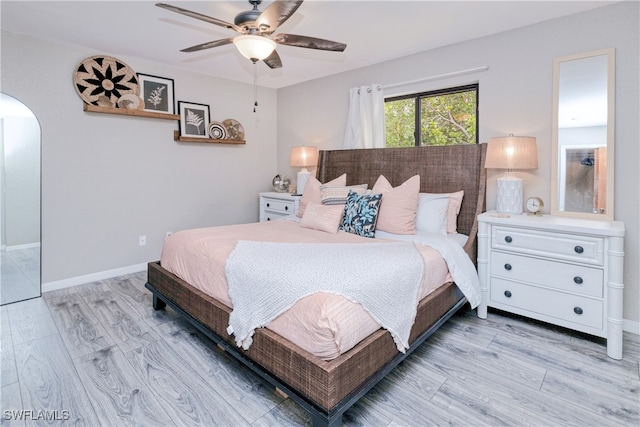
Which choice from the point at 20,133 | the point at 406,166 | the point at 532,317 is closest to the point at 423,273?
the point at 532,317

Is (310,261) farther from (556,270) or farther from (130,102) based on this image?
(130,102)

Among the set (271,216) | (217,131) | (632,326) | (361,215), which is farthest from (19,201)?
(632,326)

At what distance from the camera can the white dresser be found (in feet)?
7.03

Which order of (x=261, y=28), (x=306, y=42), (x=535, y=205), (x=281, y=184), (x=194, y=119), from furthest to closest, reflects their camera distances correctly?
(x=281, y=184) < (x=194, y=119) < (x=535, y=205) < (x=306, y=42) < (x=261, y=28)

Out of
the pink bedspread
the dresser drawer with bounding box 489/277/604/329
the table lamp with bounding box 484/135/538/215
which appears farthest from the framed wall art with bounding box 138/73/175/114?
the dresser drawer with bounding box 489/277/604/329

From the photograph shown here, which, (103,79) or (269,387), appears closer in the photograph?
(269,387)

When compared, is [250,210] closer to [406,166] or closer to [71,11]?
[406,166]

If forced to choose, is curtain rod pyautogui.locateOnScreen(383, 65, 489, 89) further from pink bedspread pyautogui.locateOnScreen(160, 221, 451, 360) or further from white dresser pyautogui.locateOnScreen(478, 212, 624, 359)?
pink bedspread pyautogui.locateOnScreen(160, 221, 451, 360)

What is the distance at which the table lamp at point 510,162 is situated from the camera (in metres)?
2.63

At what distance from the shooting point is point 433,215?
286cm

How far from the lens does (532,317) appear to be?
2.50m

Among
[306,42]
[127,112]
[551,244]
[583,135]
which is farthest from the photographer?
[127,112]

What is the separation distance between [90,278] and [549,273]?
13.9 feet

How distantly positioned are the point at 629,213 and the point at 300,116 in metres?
3.67
